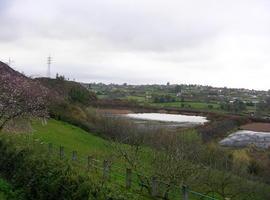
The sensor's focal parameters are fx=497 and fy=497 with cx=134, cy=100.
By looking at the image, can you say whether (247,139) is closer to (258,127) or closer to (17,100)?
(258,127)

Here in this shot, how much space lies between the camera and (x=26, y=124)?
3366 centimetres

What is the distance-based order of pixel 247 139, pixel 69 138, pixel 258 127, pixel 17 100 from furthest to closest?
pixel 258 127, pixel 247 139, pixel 69 138, pixel 17 100

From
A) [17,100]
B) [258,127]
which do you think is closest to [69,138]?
[17,100]

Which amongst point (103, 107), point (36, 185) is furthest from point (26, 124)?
point (103, 107)

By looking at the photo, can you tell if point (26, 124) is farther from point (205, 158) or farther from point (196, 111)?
point (196, 111)

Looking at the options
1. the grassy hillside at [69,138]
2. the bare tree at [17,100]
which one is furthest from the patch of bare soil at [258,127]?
the bare tree at [17,100]

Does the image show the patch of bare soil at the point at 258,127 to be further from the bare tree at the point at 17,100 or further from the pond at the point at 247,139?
the bare tree at the point at 17,100

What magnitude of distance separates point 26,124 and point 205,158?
15.8 m

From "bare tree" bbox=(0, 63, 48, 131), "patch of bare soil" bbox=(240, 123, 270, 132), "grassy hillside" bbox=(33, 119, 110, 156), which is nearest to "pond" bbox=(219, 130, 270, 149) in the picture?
"patch of bare soil" bbox=(240, 123, 270, 132)

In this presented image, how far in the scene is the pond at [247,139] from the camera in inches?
2740

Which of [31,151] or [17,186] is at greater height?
[31,151]

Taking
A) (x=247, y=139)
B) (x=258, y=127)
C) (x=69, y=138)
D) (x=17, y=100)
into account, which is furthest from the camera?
(x=258, y=127)

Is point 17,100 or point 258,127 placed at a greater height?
point 17,100

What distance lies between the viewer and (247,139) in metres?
72.9
